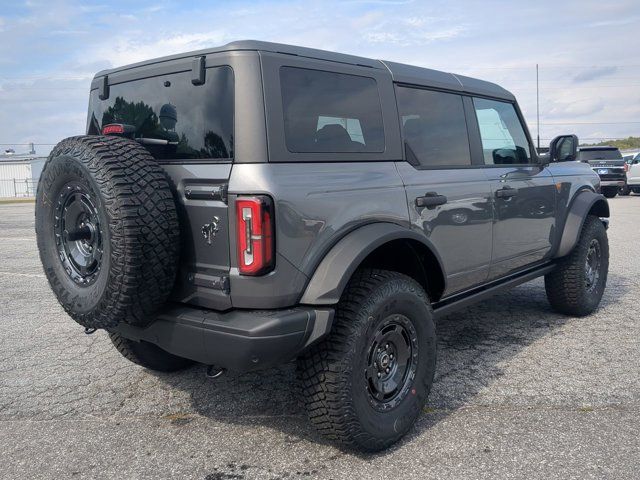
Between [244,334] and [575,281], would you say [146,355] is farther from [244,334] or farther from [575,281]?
[575,281]

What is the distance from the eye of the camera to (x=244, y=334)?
2.52 m

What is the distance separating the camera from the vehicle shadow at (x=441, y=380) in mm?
3340

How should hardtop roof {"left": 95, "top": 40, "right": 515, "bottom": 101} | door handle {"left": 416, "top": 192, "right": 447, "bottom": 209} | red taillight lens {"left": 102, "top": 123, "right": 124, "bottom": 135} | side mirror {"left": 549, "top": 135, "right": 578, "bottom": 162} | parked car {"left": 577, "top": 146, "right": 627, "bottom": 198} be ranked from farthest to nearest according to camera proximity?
1. parked car {"left": 577, "top": 146, "right": 627, "bottom": 198}
2. side mirror {"left": 549, "top": 135, "right": 578, "bottom": 162}
3. door handle {"left": 416, "top": 192, "right": 447, "bottom": 209}
4. red taillight lens {"left": 102, "top": 123, "right": 124, "bottom": 135}
5. hardtop roof {"left": 95, "top": 40, "right": 515, "bottom": 101}

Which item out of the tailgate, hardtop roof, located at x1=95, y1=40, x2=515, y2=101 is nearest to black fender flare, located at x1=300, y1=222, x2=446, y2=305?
the tailgate

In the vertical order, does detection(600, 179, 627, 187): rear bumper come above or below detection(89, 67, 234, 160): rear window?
below

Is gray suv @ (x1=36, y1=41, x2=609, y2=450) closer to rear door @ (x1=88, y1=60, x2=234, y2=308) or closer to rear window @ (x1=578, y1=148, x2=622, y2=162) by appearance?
rear door @ (x1=88, y1=60, x2=234, y2=308)

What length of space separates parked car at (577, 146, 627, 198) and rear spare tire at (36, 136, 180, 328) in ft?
67.6

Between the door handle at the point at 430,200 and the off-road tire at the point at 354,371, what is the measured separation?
0.51 m

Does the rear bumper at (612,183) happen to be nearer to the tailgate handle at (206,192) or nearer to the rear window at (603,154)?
the rear window at (603,154)

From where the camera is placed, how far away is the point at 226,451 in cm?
297

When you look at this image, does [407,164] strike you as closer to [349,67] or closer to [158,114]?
[349,67]

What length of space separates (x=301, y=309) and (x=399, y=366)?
0.77 m

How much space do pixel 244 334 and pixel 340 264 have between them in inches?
21.4

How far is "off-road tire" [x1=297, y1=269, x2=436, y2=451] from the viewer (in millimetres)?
2727
